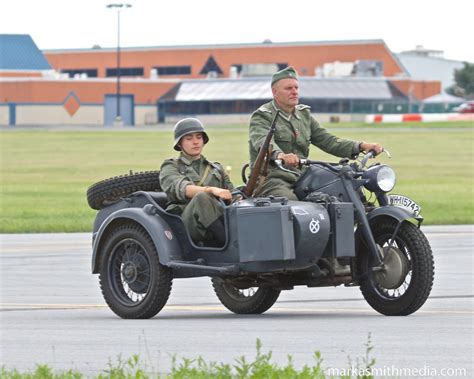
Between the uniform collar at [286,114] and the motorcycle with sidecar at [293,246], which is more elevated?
the uniform collar at [286,114]

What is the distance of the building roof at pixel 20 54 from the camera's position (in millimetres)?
135375

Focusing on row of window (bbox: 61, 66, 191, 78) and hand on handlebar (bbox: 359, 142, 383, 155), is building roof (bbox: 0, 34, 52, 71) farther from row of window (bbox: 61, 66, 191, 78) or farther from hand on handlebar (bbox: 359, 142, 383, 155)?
hand on handlebar (bbox: 359, 142, 383, 155)

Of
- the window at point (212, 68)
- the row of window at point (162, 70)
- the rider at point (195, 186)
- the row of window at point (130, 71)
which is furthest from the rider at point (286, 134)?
the row of window at point (130, 71)

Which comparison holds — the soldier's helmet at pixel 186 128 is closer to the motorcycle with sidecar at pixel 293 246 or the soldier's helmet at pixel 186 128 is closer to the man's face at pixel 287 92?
the motorcycle with sidecar at pixel 293 246

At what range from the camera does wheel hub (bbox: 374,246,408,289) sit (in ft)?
34.3

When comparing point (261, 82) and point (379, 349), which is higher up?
point (261, 82)

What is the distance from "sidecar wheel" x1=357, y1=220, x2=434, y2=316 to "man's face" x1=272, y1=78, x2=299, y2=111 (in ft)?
3.90

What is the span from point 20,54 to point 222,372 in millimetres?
132901

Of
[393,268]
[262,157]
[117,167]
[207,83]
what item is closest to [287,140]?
[262,157]

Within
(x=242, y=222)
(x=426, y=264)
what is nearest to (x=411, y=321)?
(x=426, y=264)

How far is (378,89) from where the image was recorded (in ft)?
431

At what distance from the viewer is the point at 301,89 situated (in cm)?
12756

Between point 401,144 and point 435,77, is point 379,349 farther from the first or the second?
point 435,77

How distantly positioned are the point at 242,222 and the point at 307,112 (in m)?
1.39
